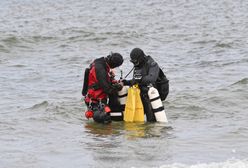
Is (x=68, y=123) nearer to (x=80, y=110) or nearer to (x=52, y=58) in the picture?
(x=80, y=110)

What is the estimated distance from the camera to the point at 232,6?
3550 centimetres

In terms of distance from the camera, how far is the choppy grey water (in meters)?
9.11

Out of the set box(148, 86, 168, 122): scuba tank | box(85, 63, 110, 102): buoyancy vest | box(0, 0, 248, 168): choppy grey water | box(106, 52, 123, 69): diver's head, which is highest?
box(106, 52, 123, 69): diver's head

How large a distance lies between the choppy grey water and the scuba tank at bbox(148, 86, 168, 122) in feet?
0.68

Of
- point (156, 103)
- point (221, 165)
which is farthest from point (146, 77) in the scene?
point (221, 165)

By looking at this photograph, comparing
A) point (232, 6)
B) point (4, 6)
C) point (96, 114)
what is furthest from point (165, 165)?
point (4, 6)

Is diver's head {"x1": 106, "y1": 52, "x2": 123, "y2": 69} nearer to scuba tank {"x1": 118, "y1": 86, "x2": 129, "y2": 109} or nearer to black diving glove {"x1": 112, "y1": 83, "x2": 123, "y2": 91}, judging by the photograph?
black diving glove {"x1": 112, "y1": 83, "x2": 123, "y2": 91}

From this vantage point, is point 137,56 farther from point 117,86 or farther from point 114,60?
point 117,86

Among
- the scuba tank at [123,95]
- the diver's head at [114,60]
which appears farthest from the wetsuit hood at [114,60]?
the scuba tank at [123,95]

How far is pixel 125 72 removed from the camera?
17578 millimetres

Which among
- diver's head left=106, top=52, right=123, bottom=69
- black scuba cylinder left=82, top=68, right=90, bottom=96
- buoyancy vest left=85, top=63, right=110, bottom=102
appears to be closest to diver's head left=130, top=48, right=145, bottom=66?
diver's head left=106, top=52, right=123, bottom=69

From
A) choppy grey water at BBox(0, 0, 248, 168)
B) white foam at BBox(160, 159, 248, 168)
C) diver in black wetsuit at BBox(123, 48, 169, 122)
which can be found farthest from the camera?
diver in black wetsuit at BBox(123, 48, 169, 122)

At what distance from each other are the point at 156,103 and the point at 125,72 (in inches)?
259

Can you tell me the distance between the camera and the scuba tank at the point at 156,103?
11.0 meters
